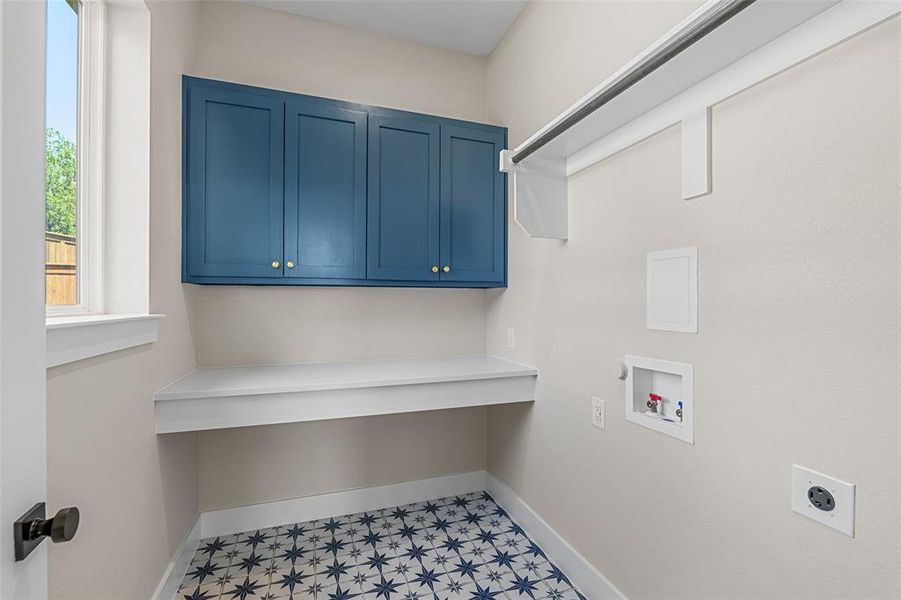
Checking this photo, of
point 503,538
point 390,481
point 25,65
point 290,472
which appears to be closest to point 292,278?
point 290,472

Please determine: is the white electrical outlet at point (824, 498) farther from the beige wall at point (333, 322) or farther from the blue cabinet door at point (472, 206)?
the beige wall at point (333, 322)

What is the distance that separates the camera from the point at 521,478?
2.29 m

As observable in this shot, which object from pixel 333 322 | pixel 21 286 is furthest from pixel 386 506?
pixel 21 286

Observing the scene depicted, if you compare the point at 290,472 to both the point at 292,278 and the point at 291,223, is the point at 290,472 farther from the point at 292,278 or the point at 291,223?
the point at 291,223

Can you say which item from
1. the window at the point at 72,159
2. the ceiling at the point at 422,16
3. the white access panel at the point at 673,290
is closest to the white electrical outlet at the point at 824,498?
the white access panel at the point at 673,290

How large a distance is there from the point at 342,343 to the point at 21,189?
191cm

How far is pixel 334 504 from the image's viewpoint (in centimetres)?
238

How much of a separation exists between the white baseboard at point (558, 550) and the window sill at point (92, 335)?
6.16 feet

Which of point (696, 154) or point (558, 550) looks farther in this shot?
point (558, 550)

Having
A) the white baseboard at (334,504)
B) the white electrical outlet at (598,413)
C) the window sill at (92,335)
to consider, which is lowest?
the white baseboard at (334,504)

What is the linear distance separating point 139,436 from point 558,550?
1770 millimetres

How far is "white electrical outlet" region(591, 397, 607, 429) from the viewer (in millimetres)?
1666

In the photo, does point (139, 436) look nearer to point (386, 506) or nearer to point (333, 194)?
point (333, 194)

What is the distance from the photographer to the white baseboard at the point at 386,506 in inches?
68.3
